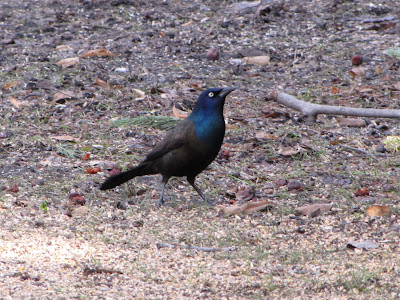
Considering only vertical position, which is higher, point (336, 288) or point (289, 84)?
point (336, 288)

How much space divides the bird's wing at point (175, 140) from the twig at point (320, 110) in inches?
66.4

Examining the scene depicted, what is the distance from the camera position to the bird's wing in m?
5.02

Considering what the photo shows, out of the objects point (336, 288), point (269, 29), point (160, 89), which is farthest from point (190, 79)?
point (336, 288)

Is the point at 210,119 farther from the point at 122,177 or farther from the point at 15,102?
the point at 15,102

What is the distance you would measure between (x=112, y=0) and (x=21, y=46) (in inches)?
66.6

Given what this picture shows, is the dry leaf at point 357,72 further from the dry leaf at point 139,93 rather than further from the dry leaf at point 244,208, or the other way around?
the dry leaf at point 244,208

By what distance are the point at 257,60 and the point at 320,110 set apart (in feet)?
6.11

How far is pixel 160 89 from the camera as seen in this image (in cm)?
718

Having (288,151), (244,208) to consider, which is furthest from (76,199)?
(288,151)

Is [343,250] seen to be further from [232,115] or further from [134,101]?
[134,101]

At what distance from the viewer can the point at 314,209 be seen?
475cm

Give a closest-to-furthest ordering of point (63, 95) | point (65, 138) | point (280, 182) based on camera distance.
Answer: point (280, 182) → point (65, 138) → point (63, 95)

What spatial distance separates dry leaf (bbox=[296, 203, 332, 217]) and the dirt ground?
22 mm

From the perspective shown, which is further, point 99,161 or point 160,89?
point 160,89
